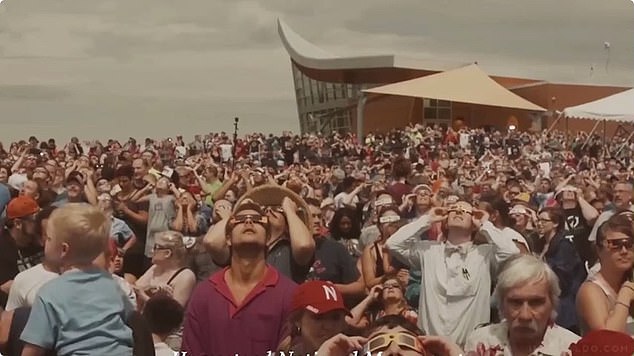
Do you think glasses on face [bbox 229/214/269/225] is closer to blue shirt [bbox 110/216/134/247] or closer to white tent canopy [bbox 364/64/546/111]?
blue shirt [bbox 110/216/134/247]

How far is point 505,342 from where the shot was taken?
7.45 ft

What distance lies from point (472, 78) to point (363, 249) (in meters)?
1.93

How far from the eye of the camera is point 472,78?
5.15 m

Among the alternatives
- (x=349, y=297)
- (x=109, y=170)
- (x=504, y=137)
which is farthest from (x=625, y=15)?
(x=504, y=137)

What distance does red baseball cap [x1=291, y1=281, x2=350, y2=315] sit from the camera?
7.89 feet

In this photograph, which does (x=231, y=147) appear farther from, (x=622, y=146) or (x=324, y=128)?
(x=622, y=146)

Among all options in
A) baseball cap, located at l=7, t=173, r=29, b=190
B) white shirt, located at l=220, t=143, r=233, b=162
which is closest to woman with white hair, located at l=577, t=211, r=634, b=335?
white shirt, located at l=220, t=143, r=233, b=162

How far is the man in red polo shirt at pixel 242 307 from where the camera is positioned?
2.58 m

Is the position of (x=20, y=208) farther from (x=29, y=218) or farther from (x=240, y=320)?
(x=240, y=320)

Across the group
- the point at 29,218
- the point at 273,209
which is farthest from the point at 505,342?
the point at 29,218

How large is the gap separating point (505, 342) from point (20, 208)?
2.01 metres

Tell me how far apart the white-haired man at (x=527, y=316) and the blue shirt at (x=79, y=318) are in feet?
3.34

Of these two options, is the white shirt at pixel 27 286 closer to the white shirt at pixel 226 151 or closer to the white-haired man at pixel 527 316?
the white-haired man at pixel 527 316

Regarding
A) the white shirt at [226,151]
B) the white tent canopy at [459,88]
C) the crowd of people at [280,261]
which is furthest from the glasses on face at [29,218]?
the white tent canopy at [459,88]
